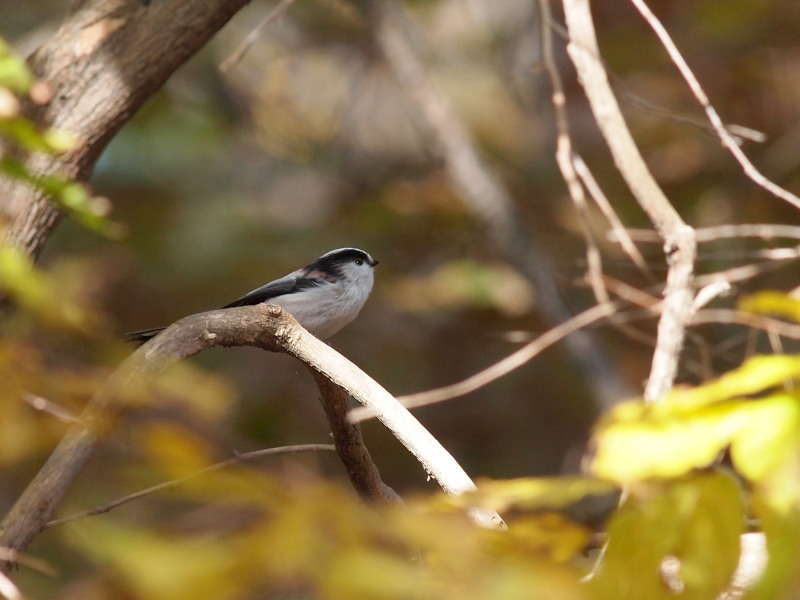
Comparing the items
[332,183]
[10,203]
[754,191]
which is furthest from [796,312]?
[332,183]

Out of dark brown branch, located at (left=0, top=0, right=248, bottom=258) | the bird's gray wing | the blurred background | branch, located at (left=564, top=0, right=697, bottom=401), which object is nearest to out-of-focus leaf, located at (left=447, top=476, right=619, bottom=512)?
branch, located at (left=564, top=0, right=697, bottom=401)

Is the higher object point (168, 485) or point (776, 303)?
point (776, 303)

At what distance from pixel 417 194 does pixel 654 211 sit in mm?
5577

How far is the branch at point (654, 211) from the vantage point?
8.12 feet

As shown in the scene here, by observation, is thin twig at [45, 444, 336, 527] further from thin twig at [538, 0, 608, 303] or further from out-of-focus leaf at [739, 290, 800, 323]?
thin twig at [538, 0, 608, 303]

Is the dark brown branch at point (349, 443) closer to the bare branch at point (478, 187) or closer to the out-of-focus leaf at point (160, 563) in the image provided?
the out-of-focus leaf at point (160, 563)

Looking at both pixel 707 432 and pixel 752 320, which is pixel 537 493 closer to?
pixel 707 432

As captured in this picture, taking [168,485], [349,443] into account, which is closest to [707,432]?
[168,485]

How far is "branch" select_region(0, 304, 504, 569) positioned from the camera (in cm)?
177

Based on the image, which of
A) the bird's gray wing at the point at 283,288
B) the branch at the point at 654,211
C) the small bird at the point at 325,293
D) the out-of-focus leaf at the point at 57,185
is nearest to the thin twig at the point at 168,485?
the out-of-focus leaf at the point at 57,185

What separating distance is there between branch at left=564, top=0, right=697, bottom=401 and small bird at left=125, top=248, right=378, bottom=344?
221cm

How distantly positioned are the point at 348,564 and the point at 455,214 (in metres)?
7.54

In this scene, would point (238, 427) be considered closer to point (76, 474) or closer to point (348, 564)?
point (76, 474)

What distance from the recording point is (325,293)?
4902 mm
